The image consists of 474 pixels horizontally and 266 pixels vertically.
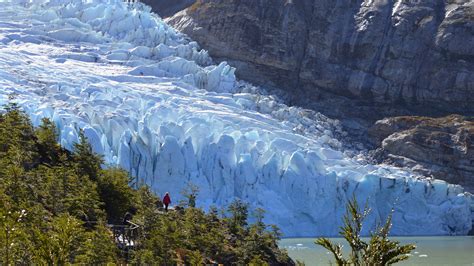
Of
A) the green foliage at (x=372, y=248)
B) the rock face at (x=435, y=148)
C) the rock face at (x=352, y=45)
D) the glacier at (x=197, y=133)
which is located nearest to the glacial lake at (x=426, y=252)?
the glacier at (x=197, y=133)

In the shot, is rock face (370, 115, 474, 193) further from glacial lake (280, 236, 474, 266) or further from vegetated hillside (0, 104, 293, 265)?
vegetated hillside (0, 104, 293, 265)

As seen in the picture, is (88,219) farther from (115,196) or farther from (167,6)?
(167,6)

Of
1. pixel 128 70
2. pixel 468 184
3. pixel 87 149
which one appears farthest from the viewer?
pixel 468 184

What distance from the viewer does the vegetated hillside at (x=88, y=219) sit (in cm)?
1088

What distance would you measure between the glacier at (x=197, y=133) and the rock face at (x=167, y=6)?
25.6 meters

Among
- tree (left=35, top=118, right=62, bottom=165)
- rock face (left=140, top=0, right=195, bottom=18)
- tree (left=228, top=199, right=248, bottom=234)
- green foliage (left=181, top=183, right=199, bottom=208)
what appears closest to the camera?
tree (left=35, top=118, right=62, bottom=165)

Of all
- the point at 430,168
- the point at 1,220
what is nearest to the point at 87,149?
the point at 1,220

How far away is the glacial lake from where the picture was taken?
28.4m

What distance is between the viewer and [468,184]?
56.6m

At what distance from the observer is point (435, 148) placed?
5803 centimetres

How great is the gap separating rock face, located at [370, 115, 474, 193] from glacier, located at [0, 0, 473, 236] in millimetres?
3913

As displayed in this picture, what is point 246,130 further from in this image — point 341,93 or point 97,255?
point 97,255

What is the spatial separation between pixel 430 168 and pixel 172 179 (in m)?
24.9

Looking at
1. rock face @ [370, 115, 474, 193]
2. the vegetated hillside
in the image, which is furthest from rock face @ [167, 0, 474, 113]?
the vegetated hillside
